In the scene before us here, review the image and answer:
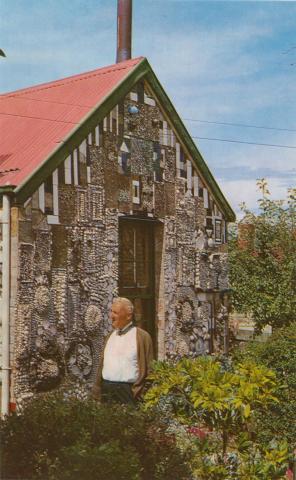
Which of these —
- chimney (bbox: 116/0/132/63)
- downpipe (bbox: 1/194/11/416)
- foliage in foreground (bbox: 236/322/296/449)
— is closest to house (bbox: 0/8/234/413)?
downpipe (bbox: 1/194/11/416)

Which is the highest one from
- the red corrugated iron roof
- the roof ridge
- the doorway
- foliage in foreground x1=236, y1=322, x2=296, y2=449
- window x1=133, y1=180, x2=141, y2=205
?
the roof ridge

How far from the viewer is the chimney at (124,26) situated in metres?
11.6

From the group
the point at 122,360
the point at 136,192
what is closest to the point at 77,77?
the point at 136,192

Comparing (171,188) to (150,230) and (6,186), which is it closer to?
(150,230)

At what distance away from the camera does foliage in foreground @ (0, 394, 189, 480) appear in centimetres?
478

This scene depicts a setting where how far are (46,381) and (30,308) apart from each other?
1.01 metres

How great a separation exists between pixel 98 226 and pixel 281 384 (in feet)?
11.2

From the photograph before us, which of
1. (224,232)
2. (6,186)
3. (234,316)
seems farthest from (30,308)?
(234,316)

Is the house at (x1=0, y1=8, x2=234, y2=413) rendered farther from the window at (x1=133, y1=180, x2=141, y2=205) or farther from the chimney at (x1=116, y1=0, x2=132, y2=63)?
the chimney at (x1=116, y1=0, x2=132, y2=63)

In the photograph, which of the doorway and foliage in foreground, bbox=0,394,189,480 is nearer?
foliage in foreground, bbox=0,394,189,480

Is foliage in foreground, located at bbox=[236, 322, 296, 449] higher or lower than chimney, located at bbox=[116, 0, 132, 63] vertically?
lower

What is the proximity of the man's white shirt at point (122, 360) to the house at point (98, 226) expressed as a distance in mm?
1845

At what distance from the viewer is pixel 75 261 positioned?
8648mm

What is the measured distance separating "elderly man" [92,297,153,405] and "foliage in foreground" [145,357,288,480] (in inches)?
17.2
